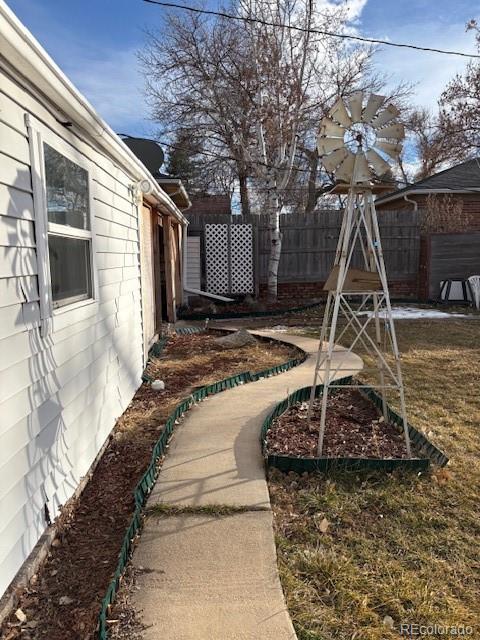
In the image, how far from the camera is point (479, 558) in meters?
2.15

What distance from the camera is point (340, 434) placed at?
11.5 feet

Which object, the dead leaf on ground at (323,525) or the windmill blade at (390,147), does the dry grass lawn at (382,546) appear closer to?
the dead leaf on ground at (323,525)

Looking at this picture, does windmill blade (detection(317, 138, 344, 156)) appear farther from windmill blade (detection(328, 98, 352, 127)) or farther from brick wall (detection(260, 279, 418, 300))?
brick wall (detection(260, 279, 418, 300))

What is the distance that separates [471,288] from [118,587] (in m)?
10.6

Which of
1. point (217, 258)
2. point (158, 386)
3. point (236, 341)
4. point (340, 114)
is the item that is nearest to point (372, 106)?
point (340, 114)

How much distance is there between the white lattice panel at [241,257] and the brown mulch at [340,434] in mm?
7114

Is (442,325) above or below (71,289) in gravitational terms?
below

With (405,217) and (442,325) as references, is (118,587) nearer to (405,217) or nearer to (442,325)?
(442,325)

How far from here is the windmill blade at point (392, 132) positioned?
3092 mm

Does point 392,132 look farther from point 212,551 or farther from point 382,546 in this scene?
point 212,551

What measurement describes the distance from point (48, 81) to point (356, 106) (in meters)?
1.92

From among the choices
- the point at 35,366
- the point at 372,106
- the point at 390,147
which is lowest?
the point at 35,366

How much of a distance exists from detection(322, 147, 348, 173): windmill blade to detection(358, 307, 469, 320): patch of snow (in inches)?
236

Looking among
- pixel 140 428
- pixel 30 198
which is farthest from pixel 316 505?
pixel 30 198
